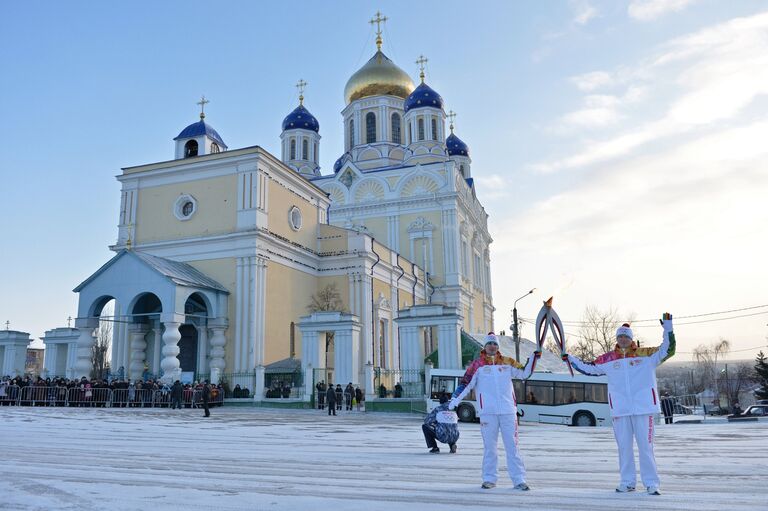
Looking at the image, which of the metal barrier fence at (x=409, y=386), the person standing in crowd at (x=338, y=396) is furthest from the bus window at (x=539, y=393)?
the person standing in crowd at (x=338, y=396)

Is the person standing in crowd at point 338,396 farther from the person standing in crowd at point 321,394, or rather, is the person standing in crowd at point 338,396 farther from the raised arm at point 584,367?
the raised arm at point 584,367

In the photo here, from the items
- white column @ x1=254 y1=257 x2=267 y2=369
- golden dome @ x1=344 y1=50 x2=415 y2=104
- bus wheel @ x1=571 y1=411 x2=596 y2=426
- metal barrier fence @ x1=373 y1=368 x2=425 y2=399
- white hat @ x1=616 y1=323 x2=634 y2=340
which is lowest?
bus wheel @ x1=571 y1=411 x2=596 y2=426

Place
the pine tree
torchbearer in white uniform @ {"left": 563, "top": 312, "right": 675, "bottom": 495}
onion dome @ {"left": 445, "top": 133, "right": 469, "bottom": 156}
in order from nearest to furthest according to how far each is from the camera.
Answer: torchbearer in white uniform @ {"left": 563, "top": 312, "right": 675, "bottom": 495}, the pine tree, onion dome @ {"left": 445, "top": 133, "right": 469, "bottom": 156}

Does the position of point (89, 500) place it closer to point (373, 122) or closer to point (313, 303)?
point (313, 303)

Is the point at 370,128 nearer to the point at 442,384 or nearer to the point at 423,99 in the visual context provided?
the point at 423,99

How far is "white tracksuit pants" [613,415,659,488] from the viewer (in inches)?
223

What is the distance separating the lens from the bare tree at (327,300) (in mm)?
32281

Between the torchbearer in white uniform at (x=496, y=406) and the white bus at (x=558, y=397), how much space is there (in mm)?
12570

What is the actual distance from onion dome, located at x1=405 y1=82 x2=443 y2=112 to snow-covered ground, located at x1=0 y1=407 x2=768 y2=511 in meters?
38.5

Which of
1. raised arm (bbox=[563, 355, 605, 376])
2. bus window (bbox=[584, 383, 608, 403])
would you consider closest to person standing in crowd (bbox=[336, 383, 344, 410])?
bus window (bbox=[584, 383, 608, 403])

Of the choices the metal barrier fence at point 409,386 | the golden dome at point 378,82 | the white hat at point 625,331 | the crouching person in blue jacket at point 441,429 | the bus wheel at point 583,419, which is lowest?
the bus wheel at point 583,419

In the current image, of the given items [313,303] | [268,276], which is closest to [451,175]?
[313,303]

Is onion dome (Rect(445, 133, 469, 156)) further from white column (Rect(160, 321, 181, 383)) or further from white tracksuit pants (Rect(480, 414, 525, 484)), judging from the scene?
white tracksuit pants (Rect(480, 414, 525, 484))

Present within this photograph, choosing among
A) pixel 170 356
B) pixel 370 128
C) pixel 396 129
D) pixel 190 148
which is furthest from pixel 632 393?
pixel 396 129
